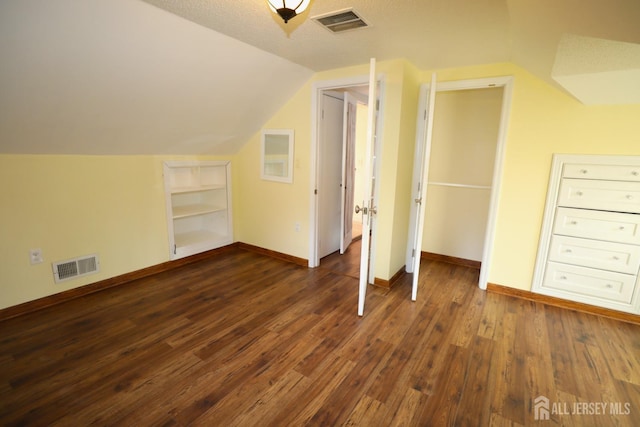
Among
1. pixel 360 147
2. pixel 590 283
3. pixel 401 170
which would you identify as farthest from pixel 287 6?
pixel 360 147

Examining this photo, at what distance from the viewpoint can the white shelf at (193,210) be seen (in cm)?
370

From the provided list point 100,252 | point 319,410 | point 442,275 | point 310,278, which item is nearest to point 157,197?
point 100,252

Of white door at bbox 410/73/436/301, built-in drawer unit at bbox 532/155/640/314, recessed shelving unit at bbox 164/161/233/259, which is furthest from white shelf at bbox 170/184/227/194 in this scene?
built-in drawer unit at bbox 532/155/640/314

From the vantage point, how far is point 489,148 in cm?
369

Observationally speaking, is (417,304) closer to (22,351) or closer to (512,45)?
(512,45)

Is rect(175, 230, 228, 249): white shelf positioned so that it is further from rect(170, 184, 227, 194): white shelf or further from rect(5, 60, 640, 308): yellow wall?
rect(170, 184, 227, 194): white shelf

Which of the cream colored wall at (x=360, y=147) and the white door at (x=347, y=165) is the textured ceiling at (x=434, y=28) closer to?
the white door at (x=347, y=165)

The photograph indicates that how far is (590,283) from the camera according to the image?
2.76m

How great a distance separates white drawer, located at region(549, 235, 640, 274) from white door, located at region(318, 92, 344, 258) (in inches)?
96.1

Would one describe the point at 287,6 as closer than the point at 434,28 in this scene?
Yes

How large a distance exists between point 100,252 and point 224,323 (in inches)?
61.5

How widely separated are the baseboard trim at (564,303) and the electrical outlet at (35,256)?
432cm

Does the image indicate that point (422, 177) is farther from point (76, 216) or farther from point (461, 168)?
point (76, 216)

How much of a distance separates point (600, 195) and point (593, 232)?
0.34 meters
